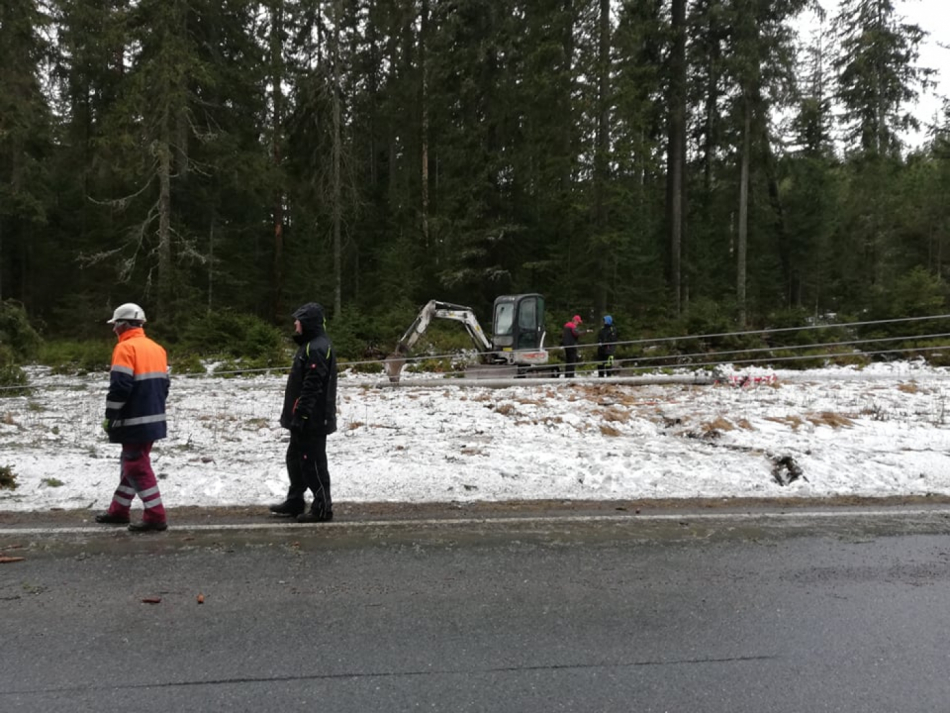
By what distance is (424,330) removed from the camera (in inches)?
669

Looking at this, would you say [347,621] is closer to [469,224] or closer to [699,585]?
[699,585]

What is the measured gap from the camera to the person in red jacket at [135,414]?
17.0 feet

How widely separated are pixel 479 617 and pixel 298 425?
2.66 metres

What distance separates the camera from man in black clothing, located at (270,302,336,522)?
557cm

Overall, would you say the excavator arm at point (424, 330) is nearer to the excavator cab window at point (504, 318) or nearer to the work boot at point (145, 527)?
the excavator cab window at point (504, 318)

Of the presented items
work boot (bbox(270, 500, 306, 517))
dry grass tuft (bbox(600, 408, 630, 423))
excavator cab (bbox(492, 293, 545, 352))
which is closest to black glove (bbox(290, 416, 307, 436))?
work boot (bbox(270, 500, 306, 517))

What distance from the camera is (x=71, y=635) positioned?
3.42 meters

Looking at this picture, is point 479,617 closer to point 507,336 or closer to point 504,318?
point 507,336

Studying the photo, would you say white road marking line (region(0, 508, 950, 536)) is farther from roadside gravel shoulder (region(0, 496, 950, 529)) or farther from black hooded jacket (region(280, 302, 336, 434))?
black hooded jacket (region(280, 302, 336, 434))

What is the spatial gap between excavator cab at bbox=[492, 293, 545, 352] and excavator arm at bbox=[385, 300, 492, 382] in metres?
0.52

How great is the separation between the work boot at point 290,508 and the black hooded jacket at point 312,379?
28.8 inches

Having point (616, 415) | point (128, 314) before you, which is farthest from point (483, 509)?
point (616, 415)

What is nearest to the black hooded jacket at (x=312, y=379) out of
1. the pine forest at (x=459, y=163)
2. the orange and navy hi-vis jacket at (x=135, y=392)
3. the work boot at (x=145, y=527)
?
the orange and navy hi-vis jacket at (x=135, y=392)

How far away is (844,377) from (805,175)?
68.0 ft
